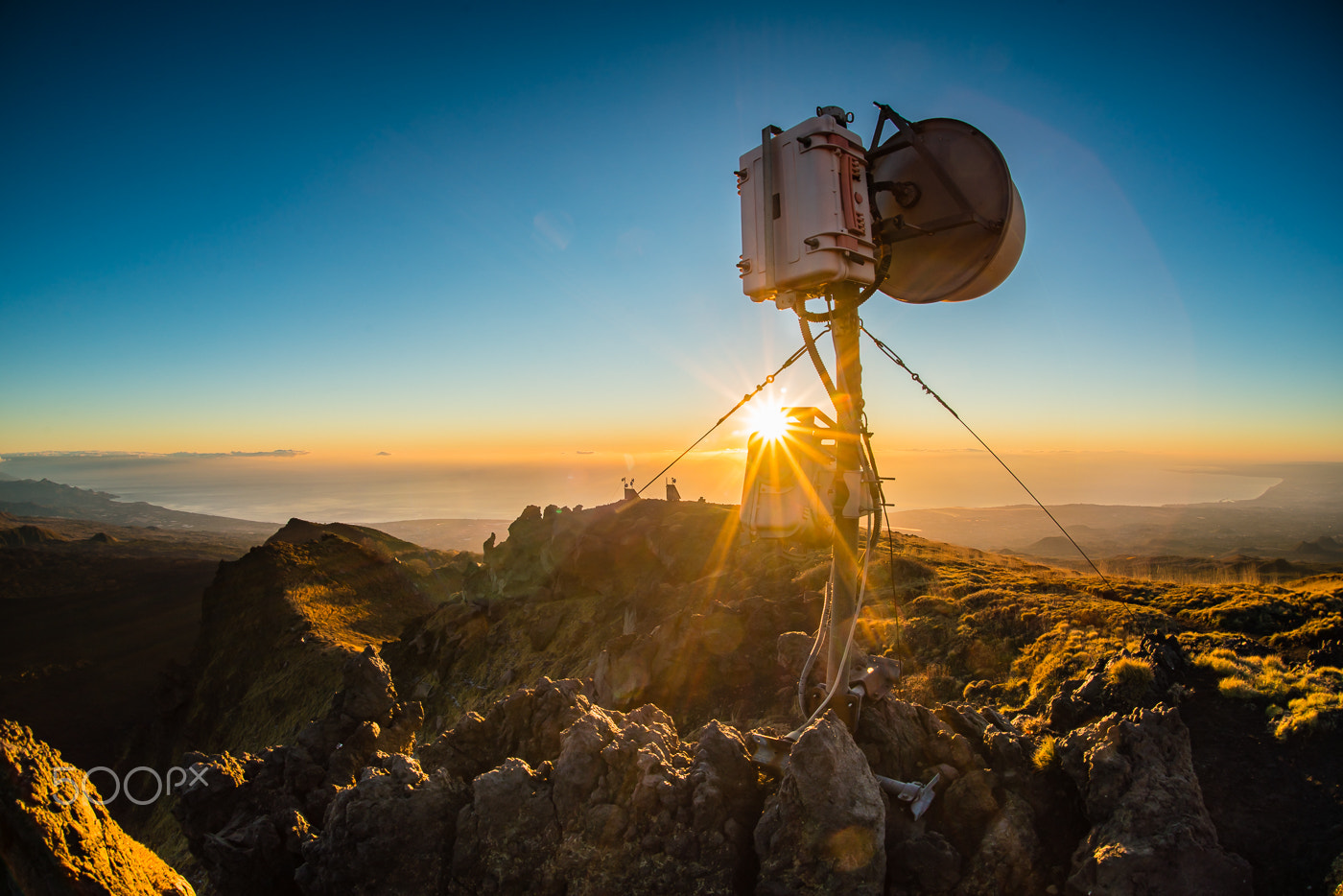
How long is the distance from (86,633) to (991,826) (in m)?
63.2

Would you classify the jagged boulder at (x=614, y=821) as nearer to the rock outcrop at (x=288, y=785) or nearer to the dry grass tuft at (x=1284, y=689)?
the rock outcrop at (x=288, y=785)

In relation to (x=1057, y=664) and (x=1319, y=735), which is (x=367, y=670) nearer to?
(x=1057, y=664)

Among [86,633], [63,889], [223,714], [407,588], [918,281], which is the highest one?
[918,281]

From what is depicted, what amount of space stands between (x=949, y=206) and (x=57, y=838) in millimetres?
8660

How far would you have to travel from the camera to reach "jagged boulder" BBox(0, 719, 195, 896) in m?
3.40

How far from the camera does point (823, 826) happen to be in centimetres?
430

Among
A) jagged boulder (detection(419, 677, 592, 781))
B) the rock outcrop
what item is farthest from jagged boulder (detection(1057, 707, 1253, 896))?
the rock outcrop

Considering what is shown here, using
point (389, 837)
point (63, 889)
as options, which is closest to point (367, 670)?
point (389, 837)

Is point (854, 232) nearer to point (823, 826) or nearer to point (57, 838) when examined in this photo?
point (823, 826)

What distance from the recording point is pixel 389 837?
5.14 metres

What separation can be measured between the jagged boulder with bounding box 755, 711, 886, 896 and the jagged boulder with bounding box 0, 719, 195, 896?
440 cm

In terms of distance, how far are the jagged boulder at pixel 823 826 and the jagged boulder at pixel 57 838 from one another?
4398 millimetres

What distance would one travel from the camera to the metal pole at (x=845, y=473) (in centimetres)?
565

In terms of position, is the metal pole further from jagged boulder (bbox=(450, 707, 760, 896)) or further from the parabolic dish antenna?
jagged boulder (bbox=(450, 707, 760, 896))
